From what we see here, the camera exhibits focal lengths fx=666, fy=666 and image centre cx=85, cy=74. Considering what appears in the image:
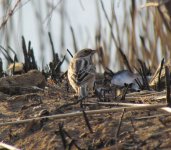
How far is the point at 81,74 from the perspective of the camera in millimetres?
6105

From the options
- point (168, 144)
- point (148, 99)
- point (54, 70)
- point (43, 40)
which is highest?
point (43, 40)

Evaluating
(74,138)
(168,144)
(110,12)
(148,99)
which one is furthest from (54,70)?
(168,144)

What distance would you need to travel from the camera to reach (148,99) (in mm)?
4602

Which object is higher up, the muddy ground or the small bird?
the small bird

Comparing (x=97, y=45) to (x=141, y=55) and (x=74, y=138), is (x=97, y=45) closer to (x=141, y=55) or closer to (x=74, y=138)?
(x=141, y=55)

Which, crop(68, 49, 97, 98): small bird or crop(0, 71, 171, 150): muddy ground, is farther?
crop(68, 49, 97, 98): small bird

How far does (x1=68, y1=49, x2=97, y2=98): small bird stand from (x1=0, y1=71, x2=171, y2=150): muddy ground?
1.59 feet

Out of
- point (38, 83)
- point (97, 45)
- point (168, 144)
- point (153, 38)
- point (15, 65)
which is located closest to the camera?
point (168, 144)

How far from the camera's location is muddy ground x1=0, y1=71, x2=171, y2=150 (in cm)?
379

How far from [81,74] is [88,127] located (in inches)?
83.9

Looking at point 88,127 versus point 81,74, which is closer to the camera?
point 88,127

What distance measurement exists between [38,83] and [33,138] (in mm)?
1568

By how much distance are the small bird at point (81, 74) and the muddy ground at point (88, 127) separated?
0.49m

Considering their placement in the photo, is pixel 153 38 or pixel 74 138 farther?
pixel 153 38
